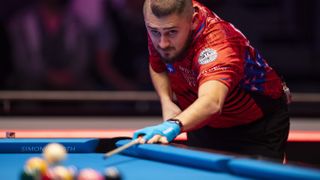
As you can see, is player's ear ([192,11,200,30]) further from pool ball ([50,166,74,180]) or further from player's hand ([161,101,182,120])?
pool ball ([50,166,74,180])

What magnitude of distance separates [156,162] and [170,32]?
0.69 m

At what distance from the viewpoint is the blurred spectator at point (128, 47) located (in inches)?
229

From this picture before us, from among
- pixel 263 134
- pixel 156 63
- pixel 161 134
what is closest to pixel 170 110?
pixel 156 63

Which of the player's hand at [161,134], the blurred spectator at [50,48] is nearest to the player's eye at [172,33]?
the player's hand at [161,134]

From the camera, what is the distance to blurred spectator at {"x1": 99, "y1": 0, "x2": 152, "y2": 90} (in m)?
5.82

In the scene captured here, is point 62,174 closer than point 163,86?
Yes

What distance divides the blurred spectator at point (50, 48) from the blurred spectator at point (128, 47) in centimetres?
23

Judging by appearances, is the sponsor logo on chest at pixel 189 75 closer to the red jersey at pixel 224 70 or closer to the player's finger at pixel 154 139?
the red jersey at pixel 224 70

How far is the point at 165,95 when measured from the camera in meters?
3.23

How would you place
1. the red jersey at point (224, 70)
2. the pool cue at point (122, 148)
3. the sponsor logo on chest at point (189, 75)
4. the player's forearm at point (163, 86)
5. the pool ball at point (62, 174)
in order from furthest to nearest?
1. the player's forearm at point (163, 86)
2. the sponsor logo on chest at point (189, 75)
3. the red jersey at point (224, 70)
4. the pool cue at point (122, 148)
5. the pool ball at point (62, 174)

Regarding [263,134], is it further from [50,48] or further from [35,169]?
[50,48]

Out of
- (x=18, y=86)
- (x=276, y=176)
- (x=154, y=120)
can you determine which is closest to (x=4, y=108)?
(x=18, y=86)

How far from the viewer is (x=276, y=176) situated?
1.81 meters

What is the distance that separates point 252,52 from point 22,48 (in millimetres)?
3406
